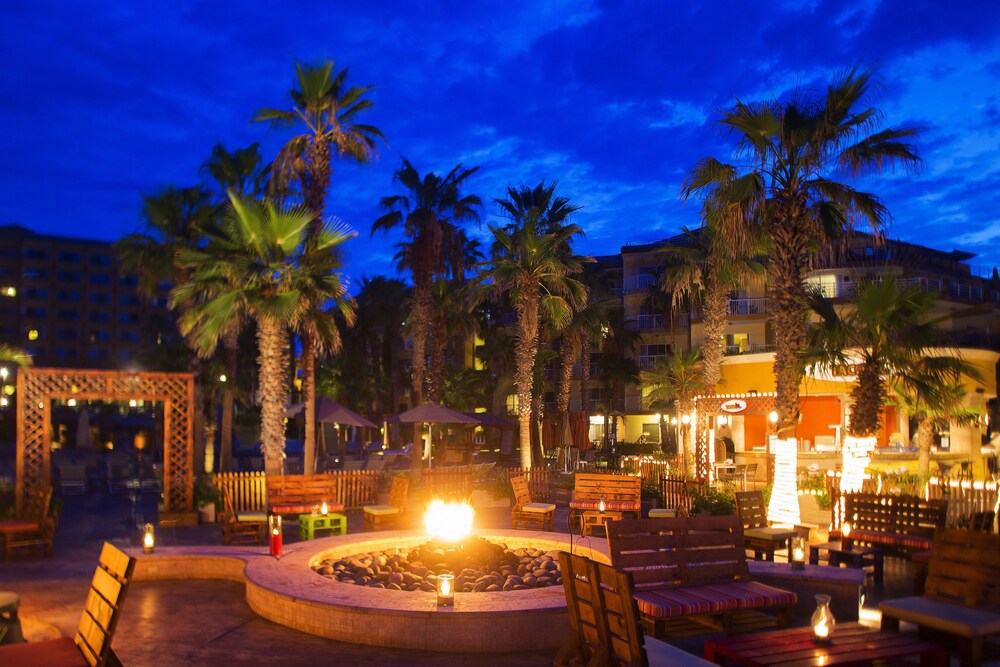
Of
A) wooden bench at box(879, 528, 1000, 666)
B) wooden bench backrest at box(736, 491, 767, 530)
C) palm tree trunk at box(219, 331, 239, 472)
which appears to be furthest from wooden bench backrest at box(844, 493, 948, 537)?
palm tree trunk at box(219, 331, 239, 472)

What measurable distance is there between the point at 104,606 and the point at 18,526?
26.9 ft

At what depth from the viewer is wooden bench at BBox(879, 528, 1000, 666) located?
19.4 ft

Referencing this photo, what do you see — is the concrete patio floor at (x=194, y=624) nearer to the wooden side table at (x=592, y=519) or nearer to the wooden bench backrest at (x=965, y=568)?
the wooden bench backrest at (x=965, y=568)

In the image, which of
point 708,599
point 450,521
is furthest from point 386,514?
point 708,599

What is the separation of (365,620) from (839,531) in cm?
727

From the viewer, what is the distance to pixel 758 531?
10.6 meters

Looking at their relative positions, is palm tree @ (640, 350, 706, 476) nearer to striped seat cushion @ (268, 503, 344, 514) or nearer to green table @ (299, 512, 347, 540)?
striped seat cushion @ (268, 503, 344, 514)

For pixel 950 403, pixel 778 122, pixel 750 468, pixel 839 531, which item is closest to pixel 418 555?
pixel 839 531

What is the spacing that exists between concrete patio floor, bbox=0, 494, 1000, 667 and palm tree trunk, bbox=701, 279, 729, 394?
1603 cm

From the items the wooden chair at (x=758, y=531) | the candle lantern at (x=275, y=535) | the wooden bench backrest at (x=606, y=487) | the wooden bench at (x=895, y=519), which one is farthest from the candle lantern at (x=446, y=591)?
the wooden bench backrest at (x=606, y=487)

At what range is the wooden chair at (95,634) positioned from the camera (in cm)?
460

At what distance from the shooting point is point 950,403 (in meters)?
15.9

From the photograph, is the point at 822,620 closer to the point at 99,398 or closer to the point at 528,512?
the point at 528,512

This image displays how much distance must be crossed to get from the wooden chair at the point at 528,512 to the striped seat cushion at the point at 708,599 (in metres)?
6.77
